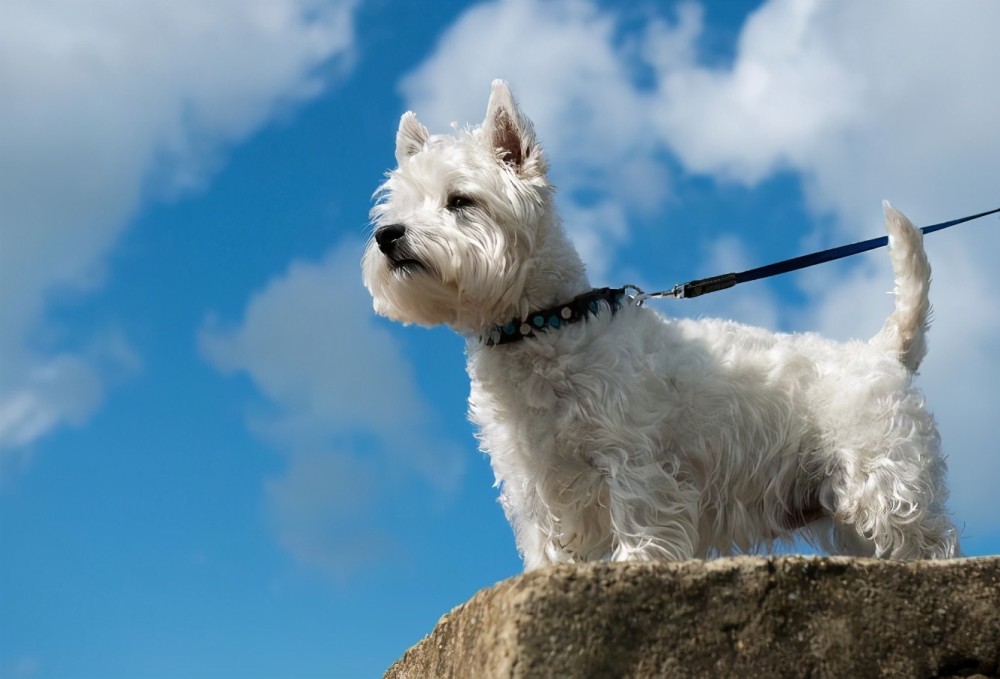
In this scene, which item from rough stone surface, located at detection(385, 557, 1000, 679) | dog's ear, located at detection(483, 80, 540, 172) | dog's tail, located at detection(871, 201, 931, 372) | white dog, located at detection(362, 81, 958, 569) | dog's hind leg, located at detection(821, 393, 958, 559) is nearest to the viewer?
rough stone surface, located at detection(385, 557, 1000, 679)

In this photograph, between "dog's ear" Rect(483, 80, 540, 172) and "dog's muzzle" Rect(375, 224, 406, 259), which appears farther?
"dog's ear" Rect(483, 80, 540, 172)

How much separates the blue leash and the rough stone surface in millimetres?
2662

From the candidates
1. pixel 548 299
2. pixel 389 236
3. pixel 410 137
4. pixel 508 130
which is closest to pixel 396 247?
pixel 389 236

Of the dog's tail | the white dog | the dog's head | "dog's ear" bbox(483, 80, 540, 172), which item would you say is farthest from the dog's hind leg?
"dog's ear" bbox(483, 80, 540, 172)

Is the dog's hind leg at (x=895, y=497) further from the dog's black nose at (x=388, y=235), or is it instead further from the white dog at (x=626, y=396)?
the dog's black nose at (x=388, y=235)

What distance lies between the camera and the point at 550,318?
19.2 ft

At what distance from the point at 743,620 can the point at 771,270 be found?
3.51 meters

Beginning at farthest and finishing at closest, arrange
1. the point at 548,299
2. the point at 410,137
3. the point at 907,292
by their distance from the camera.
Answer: the point at 410,137 < the point at 907,292 < the point at 548,299

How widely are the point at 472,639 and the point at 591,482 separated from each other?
1823 mm

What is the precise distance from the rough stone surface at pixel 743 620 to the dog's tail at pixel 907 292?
8.80ft

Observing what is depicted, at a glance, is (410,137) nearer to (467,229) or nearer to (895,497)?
(467,229)

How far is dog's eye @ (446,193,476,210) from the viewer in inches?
232

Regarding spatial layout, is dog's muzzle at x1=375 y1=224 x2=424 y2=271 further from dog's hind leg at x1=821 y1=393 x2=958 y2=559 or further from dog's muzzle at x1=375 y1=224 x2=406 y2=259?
dog's hind leg at x1=821 y1=393 x2=958 y2=559

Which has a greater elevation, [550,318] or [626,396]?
[550,318]
